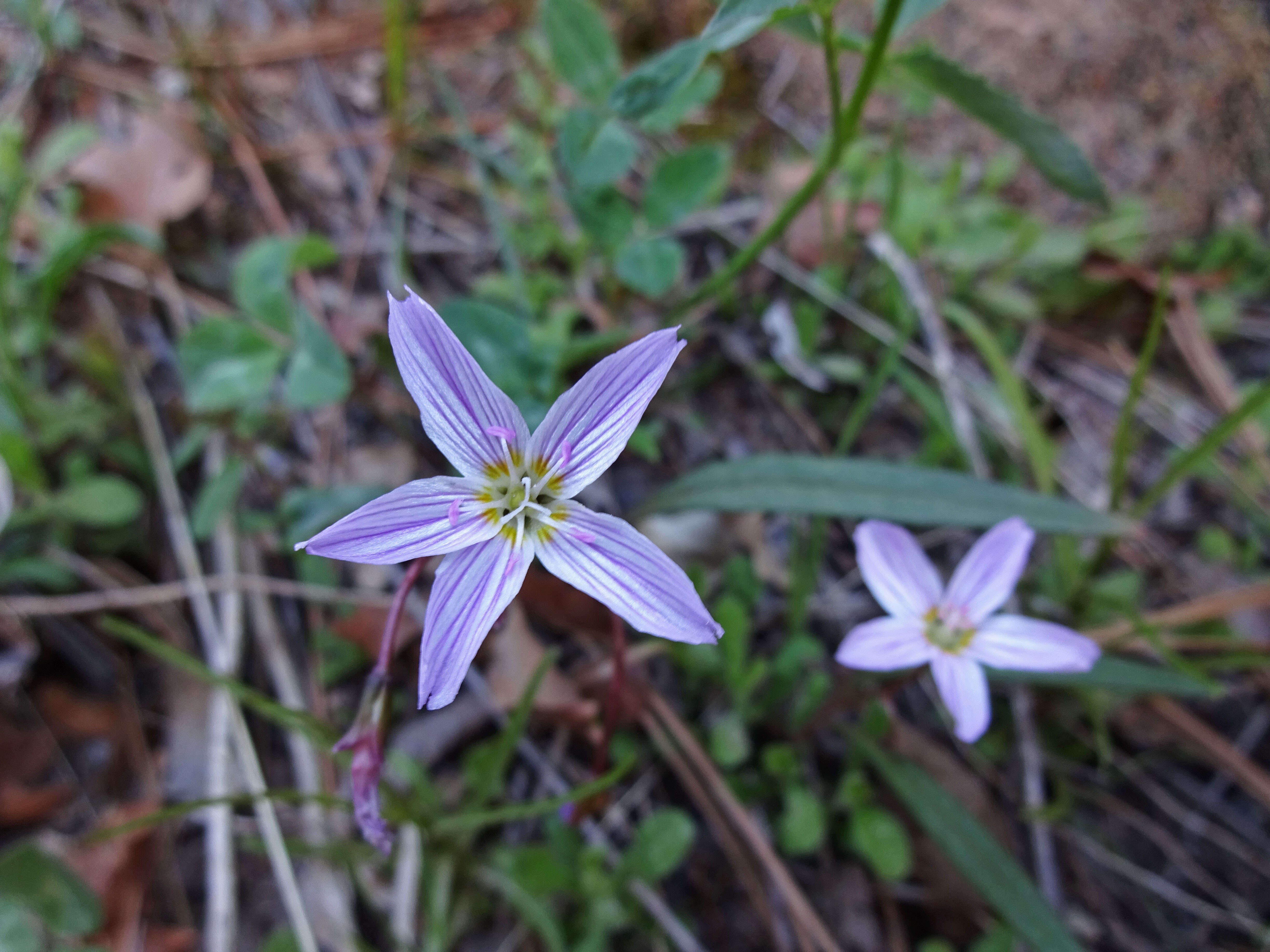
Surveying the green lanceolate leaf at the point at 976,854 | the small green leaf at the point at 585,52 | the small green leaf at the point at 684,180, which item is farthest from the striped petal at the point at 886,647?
the small green leaf at the point at 585,52

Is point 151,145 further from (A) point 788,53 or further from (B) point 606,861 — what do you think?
(B) point 606,861

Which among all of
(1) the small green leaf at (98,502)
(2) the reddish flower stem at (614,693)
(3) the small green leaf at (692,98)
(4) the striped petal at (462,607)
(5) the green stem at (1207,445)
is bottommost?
(5) the green stem at (1207,445)

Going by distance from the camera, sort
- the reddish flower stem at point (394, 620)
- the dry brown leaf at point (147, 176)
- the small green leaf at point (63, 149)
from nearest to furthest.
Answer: the reddish flower stem at point (394, 620)
the small green leaf at point (63, 149)
the dry brown leaf at point (147, 176)

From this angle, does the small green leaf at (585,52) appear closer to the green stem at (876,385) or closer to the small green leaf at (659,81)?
the small green leaf at (659,81)

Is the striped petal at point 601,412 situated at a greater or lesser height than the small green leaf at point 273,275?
lesser

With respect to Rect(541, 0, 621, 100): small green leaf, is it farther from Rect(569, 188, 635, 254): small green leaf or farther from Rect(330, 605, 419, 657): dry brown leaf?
Rect(330, 605, 419, 657): dry brown leaf

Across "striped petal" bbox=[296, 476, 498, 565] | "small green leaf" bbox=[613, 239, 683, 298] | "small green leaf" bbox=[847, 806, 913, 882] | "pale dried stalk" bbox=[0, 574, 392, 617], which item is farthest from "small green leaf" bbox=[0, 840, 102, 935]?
"small green leaf" bbox=[613, 239, 683, 298]

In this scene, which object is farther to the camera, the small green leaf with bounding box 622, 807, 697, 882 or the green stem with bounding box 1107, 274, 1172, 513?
the green stem with bounding box 1107, 274, 1172, 513
